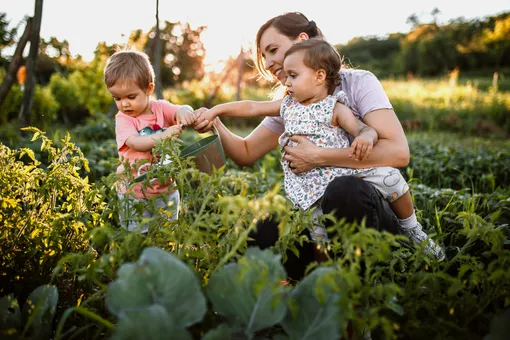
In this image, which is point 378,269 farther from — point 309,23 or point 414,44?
point 414,44

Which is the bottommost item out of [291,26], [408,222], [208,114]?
[408,222]

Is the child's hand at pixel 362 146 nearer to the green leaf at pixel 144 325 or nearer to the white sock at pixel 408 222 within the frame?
the white sock at pixel 408 222

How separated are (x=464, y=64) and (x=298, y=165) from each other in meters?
38.0

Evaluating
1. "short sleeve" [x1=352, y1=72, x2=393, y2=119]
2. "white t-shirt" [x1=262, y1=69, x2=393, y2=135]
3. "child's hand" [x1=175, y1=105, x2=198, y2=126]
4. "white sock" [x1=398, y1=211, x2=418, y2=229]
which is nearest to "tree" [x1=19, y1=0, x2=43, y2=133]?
"child's hand" [x1=175, y1=105, x2=198, y2=126]

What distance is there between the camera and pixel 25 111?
3.58 m

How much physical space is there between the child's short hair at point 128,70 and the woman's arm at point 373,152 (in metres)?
0.80

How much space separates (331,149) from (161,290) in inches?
47.0

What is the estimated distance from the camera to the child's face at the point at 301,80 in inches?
80.5

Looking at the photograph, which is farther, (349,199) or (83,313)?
(349,199)

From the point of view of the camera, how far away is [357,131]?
1977 millimetres

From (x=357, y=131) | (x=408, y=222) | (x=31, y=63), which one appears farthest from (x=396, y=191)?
(x=31, y=63)

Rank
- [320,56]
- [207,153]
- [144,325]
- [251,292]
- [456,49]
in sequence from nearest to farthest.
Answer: [144,325] < [251,292] < [207,153] < [320,56] < [456,49]

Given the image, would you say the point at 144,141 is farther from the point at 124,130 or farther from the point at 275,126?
the point at 275,126

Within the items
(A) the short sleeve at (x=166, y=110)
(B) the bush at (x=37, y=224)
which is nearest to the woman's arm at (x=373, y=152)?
(A) the short sleeve at (x=166, y=110)
